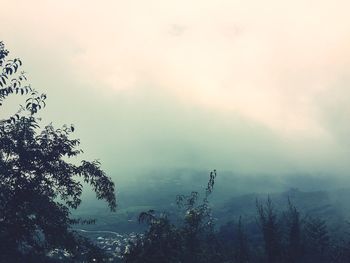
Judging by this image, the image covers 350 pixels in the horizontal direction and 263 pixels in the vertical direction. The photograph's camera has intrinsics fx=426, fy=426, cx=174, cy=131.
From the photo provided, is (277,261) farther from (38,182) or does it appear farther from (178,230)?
(38,182)

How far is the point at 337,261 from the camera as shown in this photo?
138 ft

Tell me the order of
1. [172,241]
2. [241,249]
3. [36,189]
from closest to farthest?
[36,189] < [172,241] < [241,249]

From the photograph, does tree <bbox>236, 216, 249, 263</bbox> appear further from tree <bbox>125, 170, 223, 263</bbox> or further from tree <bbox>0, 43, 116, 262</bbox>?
tree <bbox>0, 43, 116, 262</bbox>

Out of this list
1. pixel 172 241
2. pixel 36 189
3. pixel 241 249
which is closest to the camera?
pixel 36 189

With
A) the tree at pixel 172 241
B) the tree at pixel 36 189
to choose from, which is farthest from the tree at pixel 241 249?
the tree at pixel 36 189

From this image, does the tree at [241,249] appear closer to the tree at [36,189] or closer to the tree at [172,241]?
the tree at [172,241]

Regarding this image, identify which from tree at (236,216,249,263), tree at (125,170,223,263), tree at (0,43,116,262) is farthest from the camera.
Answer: tree at (236,216,249,263)

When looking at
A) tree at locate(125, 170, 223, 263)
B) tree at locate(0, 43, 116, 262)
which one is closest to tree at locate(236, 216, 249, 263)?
tree at locate(125, 170, 223, 263)

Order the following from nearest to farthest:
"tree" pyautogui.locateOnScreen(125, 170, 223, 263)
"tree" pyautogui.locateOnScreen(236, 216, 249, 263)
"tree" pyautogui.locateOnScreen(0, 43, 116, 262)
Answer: "tree" pyautogui.locateOnScreen(0, 43, 116, 262) < "tree" pyautogui.locateOnScreen(125, 170, 223, 263) < "tree" pyautogui.locateOnScreen(236, 216, 249, 263)

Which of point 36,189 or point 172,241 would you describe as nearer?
point 36,189

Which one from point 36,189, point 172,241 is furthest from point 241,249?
point 36,189

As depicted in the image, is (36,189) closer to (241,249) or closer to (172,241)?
(172,241)

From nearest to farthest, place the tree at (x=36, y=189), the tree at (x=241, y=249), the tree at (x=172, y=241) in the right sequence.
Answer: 1. the tree at (x=36, y=189)
2. the tree at (x=172, y=241)
3. the tree at (x=241, y=249)

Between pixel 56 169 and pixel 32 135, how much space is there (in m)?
1.62
